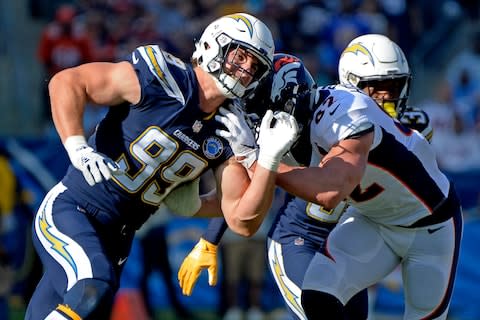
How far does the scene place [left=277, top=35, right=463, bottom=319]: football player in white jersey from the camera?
487 centimetres

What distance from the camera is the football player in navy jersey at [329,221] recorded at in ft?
18.0

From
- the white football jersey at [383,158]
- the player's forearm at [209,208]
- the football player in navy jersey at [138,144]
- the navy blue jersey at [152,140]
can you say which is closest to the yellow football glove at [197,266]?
the player's forearm at [209,208]

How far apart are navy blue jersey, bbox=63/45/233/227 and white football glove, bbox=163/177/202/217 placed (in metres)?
0.21

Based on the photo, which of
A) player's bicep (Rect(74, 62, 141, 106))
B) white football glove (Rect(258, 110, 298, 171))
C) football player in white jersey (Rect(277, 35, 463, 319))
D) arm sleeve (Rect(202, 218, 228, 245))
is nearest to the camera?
white football glove (Rect(258, 110, 298, 171))

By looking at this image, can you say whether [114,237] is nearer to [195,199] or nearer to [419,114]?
[195,199]

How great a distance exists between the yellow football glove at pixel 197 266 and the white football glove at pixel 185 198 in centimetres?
29

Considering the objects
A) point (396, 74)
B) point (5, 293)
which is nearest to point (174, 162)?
point (396, 74)

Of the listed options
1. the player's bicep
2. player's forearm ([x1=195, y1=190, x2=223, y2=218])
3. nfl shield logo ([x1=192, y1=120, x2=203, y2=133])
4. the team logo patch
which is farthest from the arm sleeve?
the player's bicep

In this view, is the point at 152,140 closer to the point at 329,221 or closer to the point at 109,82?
the point at 109,82

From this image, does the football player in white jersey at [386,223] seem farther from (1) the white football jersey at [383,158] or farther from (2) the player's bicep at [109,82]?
(2) the player's bicep at [109,82]

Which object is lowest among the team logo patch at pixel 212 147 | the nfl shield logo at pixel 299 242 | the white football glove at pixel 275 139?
the nfl shield logo at pixel 299 242

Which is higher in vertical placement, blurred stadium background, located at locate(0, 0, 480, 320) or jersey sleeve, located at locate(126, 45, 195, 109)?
jersey sleeve, located at locate(126, 45, 195, 109)

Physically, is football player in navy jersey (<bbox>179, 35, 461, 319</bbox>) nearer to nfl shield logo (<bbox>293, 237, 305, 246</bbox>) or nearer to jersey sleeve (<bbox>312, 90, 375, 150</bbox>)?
nfl shield logo (<bbox>293, 237, 305, 246</bbox>)

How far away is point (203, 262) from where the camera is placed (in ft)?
18.1
